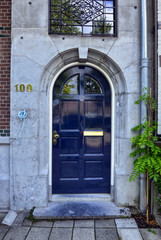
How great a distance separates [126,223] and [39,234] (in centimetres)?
A: 140

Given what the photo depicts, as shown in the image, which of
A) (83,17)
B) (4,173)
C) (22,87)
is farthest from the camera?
(83,17)

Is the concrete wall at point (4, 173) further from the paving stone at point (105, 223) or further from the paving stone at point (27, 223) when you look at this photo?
the paving stone at point (105, 223)

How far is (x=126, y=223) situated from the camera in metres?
2.62

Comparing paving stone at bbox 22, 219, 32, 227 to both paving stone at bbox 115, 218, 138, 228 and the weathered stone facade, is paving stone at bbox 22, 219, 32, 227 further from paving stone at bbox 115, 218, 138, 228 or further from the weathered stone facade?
paving stone at bbox 115, 218, 138, 228

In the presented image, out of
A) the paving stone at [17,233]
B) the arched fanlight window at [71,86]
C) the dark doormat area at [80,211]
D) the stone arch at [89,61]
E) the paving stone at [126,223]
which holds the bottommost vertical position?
the paving stone at [17,233]

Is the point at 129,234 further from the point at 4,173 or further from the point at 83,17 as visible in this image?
the point at 83,17

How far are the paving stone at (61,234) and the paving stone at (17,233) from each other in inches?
16.4

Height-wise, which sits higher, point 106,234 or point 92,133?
point 92,133

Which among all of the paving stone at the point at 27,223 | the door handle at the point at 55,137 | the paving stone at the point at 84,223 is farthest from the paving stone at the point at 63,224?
the door handle at the point at 55,137

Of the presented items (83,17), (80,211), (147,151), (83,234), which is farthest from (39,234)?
(83,17)

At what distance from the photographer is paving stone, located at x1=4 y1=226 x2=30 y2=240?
2.34m

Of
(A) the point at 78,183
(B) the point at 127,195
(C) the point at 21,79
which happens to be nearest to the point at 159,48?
(C) the point at 21,79

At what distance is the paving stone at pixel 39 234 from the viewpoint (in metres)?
2.32

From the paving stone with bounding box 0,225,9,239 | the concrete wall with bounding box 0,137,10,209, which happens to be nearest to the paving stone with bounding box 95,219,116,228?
the paving stone with bounding box 0,225,9,239
